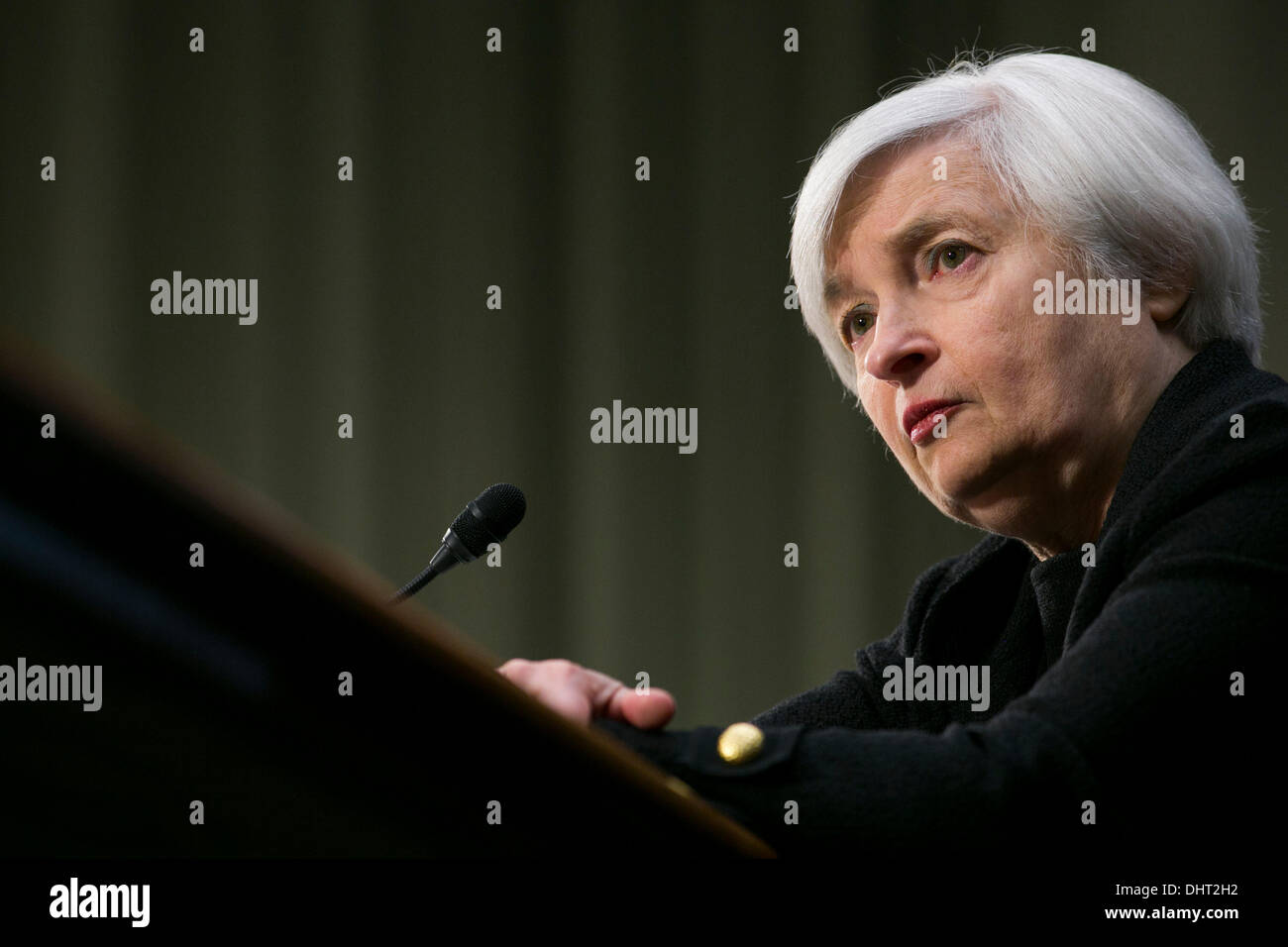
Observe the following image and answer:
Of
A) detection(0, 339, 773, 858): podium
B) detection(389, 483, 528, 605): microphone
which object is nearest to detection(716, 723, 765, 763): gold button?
detection(0, 339, 773, 858): podium

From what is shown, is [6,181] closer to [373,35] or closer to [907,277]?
[373,35]

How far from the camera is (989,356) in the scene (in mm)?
980

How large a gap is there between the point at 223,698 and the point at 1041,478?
0.81 m

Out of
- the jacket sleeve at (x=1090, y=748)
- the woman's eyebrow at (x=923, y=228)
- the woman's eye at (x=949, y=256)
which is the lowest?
the jacket sleeve at (x=1090, y=748)

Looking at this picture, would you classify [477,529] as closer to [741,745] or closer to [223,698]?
[741,745]

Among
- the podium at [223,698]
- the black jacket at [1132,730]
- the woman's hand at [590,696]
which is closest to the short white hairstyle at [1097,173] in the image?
the black jacket at [1132,730]

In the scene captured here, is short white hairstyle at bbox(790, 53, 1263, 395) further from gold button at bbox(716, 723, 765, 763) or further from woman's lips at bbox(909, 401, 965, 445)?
gold button at bbox(716, 723, 765, 763)

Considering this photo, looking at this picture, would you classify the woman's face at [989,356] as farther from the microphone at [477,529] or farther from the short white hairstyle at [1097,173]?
the microphone at [477,529]

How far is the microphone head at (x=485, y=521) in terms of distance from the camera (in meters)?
0.99

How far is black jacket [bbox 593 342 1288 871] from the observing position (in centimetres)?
58

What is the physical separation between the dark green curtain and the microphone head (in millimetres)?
1294

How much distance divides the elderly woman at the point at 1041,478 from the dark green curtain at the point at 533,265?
110cm

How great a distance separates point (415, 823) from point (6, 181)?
8.09 feet
